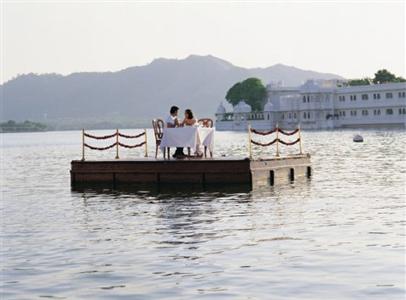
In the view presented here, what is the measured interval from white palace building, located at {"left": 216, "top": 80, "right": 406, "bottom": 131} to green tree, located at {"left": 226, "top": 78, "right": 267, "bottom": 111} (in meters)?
2.22

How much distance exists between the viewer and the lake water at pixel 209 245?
467 inches

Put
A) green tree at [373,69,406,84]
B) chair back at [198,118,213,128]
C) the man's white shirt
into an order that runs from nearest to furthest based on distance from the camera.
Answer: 1. the man's white shirt
2. chair back at [198,118,213,128]
3. green tree at [373,69,406,84]

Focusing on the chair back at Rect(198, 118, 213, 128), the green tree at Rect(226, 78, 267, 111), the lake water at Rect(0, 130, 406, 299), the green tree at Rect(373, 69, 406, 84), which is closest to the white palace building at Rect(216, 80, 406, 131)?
the green tree at Rect(226, 78, 267, 111)

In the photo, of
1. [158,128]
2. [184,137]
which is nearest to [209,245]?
[184,137]

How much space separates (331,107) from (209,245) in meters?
129

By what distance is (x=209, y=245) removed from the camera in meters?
15.3

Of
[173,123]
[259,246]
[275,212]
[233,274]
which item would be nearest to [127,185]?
[173,123]

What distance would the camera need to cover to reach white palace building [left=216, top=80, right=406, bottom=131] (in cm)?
13062

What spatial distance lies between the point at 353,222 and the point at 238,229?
2.50 metres

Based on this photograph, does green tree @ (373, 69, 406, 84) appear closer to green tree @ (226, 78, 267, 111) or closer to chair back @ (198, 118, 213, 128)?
green tree @ (226, 78, 267, 111)

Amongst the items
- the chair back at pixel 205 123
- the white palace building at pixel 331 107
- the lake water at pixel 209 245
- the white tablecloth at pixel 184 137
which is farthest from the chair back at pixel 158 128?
the white palace building at pixel 331 107

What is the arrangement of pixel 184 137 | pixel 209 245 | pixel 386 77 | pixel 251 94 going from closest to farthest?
1. pixel 209 245
2. pixel 184 137
3. pixel 386 77
4. pixel 251 94

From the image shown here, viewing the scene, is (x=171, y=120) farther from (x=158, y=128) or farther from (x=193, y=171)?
(x=193, y=171)

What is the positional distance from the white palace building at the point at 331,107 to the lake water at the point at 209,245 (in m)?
108
